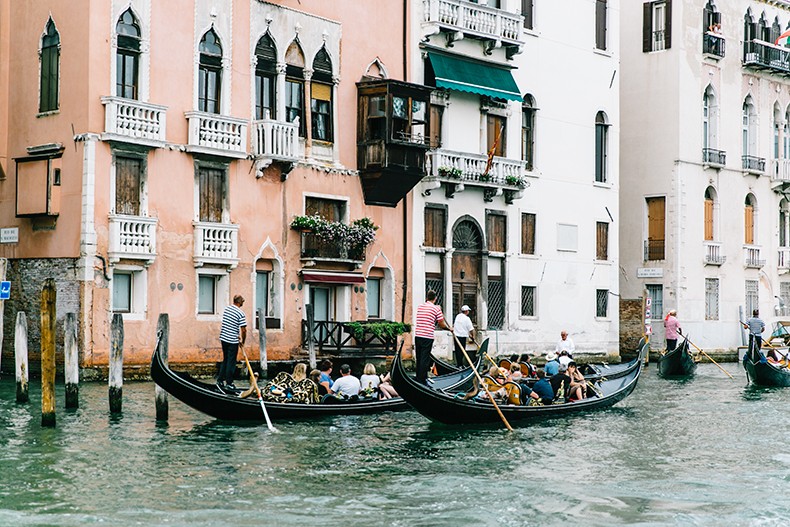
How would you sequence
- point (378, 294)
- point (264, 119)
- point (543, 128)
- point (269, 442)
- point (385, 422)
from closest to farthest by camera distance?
1. point (269, 442)
2. point (385, 422)
3. point (264, 119)
4. point (378, 294)
5. point (543, 128)

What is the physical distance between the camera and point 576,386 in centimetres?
1673

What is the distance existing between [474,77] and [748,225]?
1109 centimetres

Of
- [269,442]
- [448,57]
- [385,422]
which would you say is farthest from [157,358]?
[448,57]

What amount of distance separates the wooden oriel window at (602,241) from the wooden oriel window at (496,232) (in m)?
3.31

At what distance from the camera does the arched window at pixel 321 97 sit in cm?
2205

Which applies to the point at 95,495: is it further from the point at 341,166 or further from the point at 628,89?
the point at 628,89

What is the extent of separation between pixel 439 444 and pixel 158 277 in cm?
731

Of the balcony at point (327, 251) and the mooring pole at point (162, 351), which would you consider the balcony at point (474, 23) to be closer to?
the balcony at point (327, 251)

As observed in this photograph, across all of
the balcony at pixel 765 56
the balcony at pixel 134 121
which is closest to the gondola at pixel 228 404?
the balcony at pixel 134 121

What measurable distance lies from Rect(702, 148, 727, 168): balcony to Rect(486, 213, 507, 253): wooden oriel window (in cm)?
739

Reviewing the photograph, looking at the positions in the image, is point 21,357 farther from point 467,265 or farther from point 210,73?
point 467,265

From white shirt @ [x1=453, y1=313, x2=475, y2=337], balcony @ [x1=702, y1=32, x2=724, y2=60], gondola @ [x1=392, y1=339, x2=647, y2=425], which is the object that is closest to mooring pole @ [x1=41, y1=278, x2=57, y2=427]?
gondola @ [x1=392, y1=339, x2=647, y2=425]

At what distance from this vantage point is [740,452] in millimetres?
13531

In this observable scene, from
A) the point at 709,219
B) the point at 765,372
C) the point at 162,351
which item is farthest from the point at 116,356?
the point at 709,219
